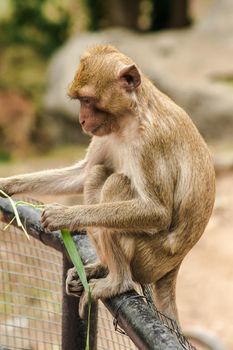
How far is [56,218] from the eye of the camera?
4.39 meters

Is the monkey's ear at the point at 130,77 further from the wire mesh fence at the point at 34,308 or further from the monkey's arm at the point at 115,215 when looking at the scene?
the wire mesh fence at the point at 34,308

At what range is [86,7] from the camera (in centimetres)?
2220

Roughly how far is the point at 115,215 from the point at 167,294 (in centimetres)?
63

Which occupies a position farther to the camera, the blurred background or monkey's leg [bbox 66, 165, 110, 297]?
the blurred background

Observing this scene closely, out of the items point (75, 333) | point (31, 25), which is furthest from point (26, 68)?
point (75, 333)

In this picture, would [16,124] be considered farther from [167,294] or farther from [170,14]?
[167,294]

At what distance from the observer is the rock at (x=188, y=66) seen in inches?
607

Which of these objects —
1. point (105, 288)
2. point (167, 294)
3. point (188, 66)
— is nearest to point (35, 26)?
point (188, 66)

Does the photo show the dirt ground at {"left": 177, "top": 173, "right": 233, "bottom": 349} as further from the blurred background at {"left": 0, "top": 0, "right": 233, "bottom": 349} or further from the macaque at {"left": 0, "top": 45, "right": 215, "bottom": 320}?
the macaque at {"left": 0, "top": 45, "right": 215, "bottom": 320}

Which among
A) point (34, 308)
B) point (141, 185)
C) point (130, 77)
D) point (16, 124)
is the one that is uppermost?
point (130, 77)

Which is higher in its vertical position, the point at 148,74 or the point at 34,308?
the point at 34,308

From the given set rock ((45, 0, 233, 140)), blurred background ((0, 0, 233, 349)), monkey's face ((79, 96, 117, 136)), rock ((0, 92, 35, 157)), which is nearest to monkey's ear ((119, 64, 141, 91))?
monkey's face ((79, 96, 117, 136))

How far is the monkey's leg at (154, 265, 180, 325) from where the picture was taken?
15.1 feet

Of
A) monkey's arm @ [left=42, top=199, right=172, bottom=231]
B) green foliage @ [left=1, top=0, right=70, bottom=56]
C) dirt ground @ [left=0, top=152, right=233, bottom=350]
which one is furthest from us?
green foliage @ [left=1, top=0, right=70, bottom=56]
